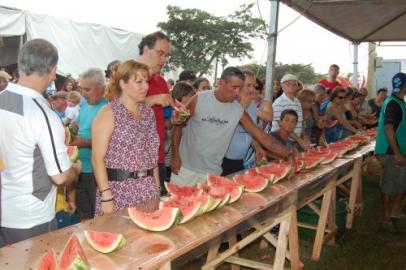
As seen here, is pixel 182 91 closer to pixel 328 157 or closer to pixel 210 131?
pixel 210 131

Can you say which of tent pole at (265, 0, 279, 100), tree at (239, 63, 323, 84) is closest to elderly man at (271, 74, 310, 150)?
tent pole at (265, 0, 279, 100)

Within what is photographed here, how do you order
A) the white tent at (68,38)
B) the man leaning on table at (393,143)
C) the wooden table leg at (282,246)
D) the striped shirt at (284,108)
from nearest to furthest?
the wooden table leg at (282,246) < the man leaning on table at (393,143) < the striped shirt at (284,108) < the white tent at (68,38)

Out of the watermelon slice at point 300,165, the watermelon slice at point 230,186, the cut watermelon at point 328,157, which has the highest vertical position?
the watermelon slice at point 230,186

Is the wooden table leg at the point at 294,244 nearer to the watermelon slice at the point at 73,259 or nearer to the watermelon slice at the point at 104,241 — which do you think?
the watermelon slice at the point at 104,241

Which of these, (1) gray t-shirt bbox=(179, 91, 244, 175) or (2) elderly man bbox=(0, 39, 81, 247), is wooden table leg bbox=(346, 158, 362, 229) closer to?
(1) gray t-shirt bbox=(179, 91, 244, 175)

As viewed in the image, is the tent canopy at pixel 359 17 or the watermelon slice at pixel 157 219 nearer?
the watermelon slice at pixel 157 219

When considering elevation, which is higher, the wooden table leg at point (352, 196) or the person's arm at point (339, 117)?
the person's arm at point (339, 117)

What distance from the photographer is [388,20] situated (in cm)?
1023

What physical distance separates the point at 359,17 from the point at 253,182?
7.35 meters

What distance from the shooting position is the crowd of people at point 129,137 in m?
Result: 2.45

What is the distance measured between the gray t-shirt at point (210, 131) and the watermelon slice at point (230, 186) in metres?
0.88

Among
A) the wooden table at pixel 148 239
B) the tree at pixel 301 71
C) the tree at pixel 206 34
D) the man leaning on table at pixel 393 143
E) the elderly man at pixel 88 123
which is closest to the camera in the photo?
the wooden table at pixel 148 239

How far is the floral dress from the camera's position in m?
2.98

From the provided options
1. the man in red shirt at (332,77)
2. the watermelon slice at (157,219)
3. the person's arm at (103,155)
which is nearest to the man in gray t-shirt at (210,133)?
the person's arm at (103,155)
